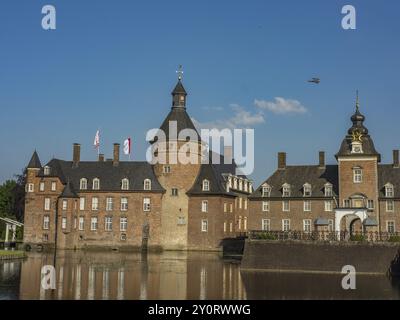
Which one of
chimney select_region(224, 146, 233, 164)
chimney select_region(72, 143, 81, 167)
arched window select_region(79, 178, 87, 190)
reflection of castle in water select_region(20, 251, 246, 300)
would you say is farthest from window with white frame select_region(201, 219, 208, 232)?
reflection of castle in water select_region(20, 251, 246, 300)

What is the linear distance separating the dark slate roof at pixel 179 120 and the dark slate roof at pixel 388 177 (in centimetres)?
2152

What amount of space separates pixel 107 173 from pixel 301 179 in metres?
24.6

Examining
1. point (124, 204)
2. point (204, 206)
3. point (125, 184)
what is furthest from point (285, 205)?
point (125, 184)

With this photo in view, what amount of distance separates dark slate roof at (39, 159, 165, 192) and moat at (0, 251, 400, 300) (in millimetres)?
26245

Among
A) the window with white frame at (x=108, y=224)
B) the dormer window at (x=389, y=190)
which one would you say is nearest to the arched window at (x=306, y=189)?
the dormer window at (x=389, y=190)

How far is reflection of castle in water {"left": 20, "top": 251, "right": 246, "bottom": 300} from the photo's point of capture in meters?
27.4

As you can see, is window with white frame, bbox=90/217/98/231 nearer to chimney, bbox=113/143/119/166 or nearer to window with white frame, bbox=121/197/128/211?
window with white frame, bbox=121/197/128/211

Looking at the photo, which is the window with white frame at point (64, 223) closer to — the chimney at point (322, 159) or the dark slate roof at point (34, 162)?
the dark slate roof at point (34, 162)

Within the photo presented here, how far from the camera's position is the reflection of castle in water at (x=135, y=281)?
1080 inches

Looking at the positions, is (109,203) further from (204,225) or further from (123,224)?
(204,225)

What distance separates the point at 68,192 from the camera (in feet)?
226

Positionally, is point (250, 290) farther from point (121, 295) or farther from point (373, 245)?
point (373, 245)

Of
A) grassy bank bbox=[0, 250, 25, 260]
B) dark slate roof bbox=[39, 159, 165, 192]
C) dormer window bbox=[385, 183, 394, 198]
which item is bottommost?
grassy bank bbox=[0, 250, 25, 260]

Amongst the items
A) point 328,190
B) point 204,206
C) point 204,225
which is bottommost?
point 204,225
